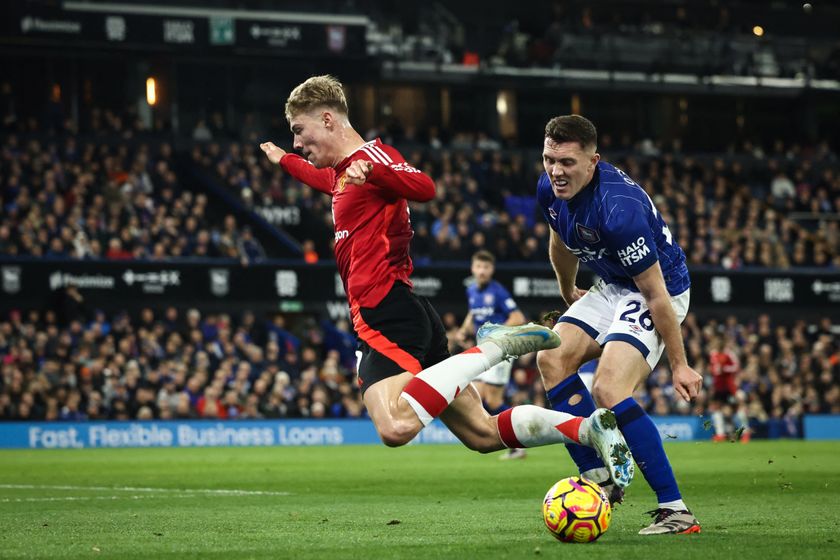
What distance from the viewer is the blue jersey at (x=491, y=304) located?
57.2 feet

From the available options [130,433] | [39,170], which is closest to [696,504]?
[130,433]

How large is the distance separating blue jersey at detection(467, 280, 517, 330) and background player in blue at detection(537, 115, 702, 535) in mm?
9194

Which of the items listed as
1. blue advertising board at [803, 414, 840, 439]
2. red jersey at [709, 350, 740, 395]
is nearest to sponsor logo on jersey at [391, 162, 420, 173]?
red jersey at [709, 350, 740, 395]

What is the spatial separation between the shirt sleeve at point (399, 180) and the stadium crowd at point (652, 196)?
2144 centimetres

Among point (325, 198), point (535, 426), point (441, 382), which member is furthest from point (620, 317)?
point (325, 198)

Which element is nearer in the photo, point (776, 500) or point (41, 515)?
point (41, 515)

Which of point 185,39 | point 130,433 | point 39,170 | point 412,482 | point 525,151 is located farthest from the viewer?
point 525,151

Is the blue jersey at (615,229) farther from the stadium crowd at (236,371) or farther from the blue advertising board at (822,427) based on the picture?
the blue advertising board at (822,427)

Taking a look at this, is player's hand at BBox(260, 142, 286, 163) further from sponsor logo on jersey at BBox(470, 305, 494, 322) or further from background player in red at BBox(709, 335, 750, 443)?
background player in red at BBox(709, 335, 750, 443)

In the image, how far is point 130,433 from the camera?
23.4 meters

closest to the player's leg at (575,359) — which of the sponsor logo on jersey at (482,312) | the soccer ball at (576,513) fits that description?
the soccer ball at (576,513)

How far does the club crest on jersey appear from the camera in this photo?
758 centimetres

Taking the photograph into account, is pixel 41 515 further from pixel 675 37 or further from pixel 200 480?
pixel 675 37

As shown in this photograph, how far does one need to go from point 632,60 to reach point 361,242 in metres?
34.4
